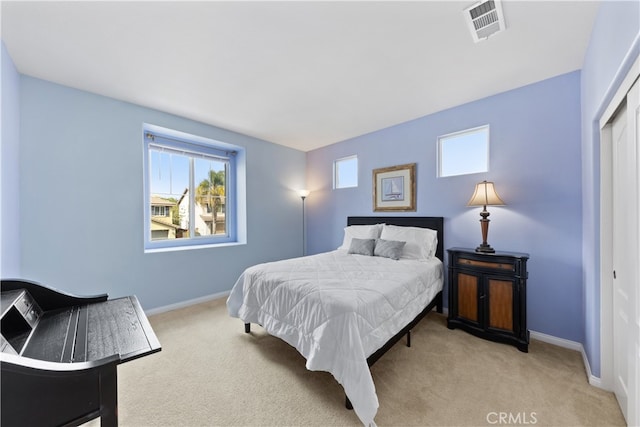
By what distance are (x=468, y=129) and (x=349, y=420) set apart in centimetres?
315

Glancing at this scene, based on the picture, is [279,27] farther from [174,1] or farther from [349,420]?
[349,420]

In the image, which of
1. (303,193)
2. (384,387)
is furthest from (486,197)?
(303,193)

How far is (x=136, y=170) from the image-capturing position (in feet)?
9.70

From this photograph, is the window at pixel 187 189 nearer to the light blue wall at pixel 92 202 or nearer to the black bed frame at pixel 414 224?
the light blue wall at pixel 92 202

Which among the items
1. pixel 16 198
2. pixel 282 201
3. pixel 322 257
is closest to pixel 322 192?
pixel 282 201

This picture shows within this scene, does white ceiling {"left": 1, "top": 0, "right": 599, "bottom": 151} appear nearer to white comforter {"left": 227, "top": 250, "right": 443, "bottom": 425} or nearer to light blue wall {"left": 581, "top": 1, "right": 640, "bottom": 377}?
Result: light blue wall {"left": 581, "top": 1, "right": 640, "bottom": 377}

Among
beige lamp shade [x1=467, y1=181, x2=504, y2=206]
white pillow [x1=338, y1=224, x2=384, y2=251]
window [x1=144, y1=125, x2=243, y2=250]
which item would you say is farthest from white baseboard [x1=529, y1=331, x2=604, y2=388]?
window [x1=144, y1=125, x2=243, y2=250]

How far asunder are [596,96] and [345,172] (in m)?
3.13

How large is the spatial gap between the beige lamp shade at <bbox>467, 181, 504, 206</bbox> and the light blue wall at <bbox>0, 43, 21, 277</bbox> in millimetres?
4107

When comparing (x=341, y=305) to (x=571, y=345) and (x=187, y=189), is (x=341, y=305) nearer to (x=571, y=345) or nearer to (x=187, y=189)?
(x=571, y=345)

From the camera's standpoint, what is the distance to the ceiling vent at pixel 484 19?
1573 millimetres

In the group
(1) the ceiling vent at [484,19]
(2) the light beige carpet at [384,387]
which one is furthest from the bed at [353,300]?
(1) the ceiling vent at [484,19]

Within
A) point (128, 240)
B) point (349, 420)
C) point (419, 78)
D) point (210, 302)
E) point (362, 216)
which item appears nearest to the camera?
point (349, 420)

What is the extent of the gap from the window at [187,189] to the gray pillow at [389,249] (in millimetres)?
2477
